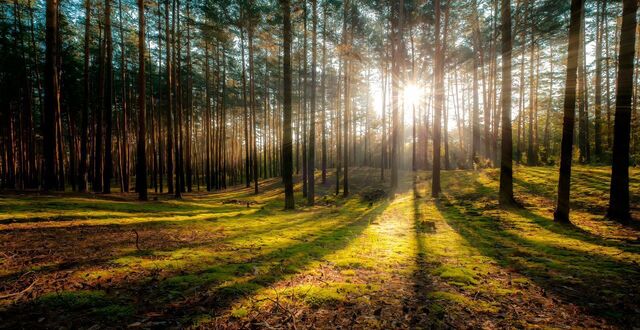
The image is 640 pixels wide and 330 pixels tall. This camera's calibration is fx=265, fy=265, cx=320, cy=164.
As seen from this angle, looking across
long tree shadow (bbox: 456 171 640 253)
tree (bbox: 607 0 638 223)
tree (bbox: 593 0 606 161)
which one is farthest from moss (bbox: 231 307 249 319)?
tree (bbox: 593 0 606 161)

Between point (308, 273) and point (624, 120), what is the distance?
34.5 feet

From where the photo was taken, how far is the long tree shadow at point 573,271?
349 centimetres

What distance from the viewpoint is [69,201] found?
970 centimetres

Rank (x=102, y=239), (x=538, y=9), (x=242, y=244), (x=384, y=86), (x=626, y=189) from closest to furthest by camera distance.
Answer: (x=102, y=239) < (x=242, y=244) < (x=626, y=189) < (x=538, y=9) < (x=384, y=86)

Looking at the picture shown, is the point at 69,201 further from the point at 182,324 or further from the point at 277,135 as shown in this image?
the point at 277,135

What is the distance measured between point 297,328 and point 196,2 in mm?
22872

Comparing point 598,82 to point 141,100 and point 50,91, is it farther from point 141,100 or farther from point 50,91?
point 50,91

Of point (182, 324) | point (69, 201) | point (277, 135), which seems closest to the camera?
point (182, 324)

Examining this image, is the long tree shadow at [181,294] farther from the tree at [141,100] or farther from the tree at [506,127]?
the tree at [141,100]

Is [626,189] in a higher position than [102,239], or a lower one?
higher

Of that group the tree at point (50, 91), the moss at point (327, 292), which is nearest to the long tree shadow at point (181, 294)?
the moss at point (327, 292)

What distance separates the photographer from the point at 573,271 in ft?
15.3

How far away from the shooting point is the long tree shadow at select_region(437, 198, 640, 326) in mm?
3494

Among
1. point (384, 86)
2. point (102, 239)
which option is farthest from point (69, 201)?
point (384, 86)
